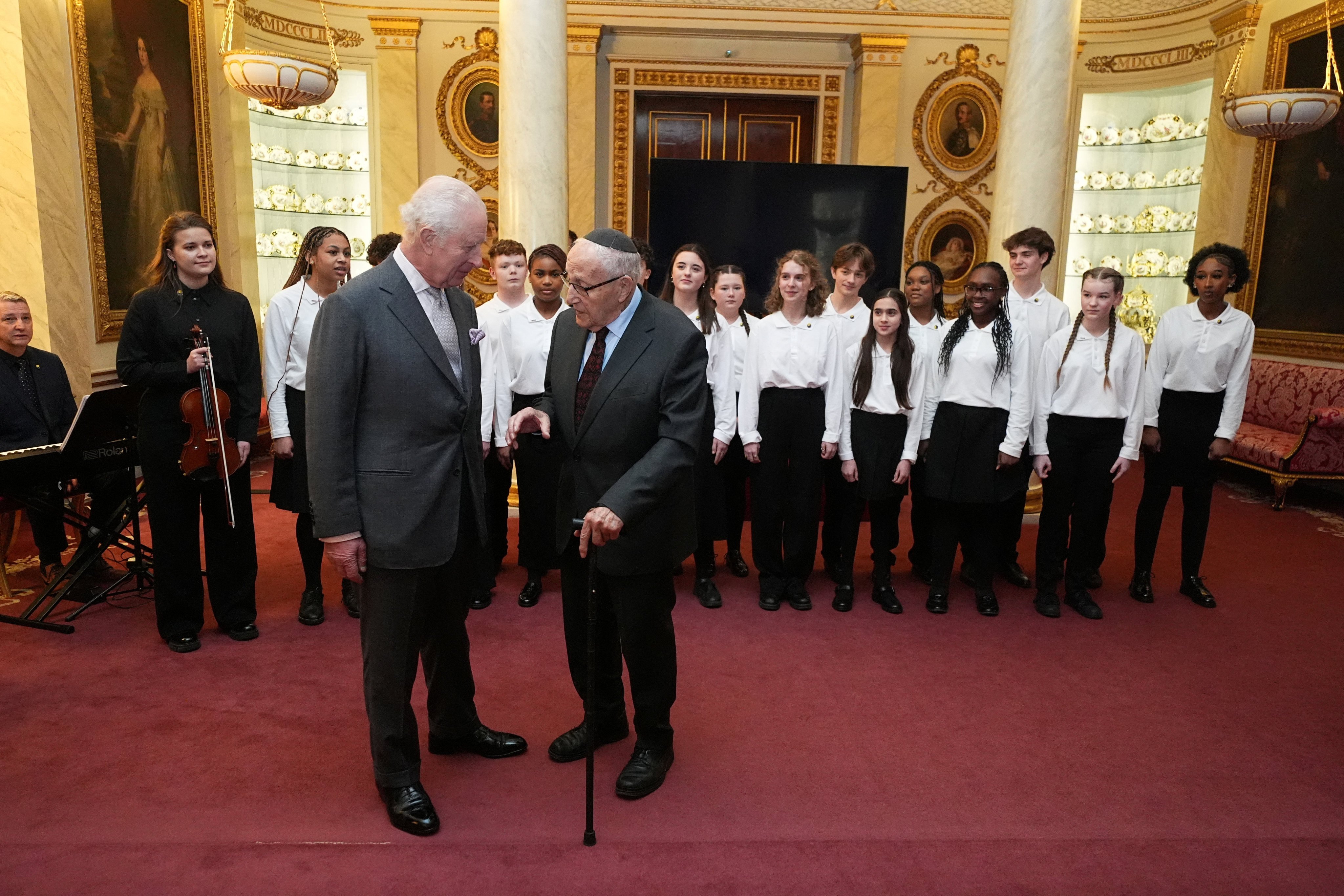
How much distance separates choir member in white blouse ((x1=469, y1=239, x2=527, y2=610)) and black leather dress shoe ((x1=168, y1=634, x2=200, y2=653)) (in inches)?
47.5

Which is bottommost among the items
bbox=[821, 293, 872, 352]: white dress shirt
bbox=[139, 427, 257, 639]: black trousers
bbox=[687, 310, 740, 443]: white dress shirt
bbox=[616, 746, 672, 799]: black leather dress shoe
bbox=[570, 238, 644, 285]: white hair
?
bbox=[616, 746, 672, 799]: black leather dress shoe

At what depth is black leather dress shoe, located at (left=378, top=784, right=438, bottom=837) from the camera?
2.71 meters

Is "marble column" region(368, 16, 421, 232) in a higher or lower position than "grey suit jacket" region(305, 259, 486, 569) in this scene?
higher

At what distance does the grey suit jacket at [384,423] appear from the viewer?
2.47m

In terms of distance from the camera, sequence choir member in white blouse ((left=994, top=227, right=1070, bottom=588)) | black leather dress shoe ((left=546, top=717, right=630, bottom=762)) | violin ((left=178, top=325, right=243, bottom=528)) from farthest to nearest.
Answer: choir member in white blouse ((left=994, top=227, right=1070, bottom=588)) < violin ((left=178, top=325, right=243, bottom=528)) < black leather dress shoe ((left=546, top=717, right=630, bottom=762))

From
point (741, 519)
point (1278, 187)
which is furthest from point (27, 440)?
point (1278, 187)

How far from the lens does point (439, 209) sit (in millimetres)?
2477

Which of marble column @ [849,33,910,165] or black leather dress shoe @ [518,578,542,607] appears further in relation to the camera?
marble column @ [849,33,910,165]

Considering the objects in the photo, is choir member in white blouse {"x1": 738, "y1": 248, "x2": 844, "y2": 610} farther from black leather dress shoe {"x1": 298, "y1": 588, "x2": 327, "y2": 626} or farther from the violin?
the violin

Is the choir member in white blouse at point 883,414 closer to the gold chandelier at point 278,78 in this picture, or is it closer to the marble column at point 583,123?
the gold chandelier at point 278,78

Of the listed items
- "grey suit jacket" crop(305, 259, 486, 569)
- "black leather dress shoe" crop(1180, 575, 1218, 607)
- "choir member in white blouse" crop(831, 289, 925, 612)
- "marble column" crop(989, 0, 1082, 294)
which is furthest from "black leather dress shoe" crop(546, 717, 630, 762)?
"marble column" crop(989, 0, 1082, 294)

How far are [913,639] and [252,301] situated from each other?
653 cm

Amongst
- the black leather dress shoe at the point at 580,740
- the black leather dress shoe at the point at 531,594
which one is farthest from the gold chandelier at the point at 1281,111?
the black leather dress shoe at the point at 580,740

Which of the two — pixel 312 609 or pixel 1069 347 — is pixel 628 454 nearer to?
pixel 312 609
